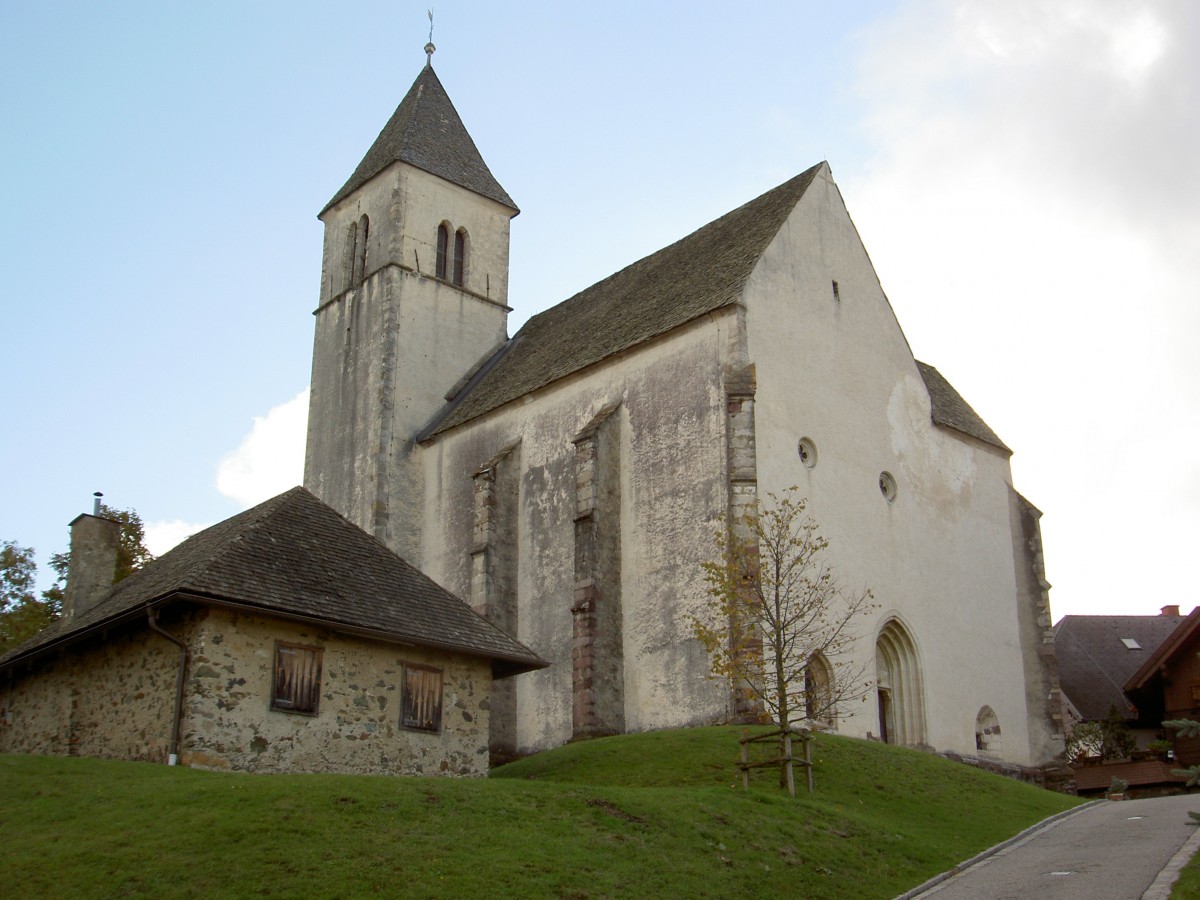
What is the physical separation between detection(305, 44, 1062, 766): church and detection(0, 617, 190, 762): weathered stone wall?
9807mm

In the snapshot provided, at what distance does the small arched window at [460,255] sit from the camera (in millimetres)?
41781

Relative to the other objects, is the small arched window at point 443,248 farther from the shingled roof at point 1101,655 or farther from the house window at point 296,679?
the shingled roof at point 1101,655

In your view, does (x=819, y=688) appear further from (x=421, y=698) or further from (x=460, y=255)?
(x=460, y=255)

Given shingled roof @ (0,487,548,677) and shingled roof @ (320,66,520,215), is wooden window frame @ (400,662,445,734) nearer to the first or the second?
shingled roof @ (0,487,548,677)

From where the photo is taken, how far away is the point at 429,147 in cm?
4256

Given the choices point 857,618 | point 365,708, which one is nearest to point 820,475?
point 857,618

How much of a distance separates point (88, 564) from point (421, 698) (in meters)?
7.71

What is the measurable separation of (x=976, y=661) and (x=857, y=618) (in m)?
5.13

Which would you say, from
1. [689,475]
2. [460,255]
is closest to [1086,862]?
[689,475]

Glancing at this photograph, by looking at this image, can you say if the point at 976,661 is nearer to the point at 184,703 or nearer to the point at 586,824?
the point at 586,824

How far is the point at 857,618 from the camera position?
93.6 feet

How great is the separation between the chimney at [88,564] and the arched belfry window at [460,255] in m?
18.6

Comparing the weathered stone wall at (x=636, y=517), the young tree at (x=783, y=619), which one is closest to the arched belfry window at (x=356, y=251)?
the weathered stone wall at (x=636, y=517)

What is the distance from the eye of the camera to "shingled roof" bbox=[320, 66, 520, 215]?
41844 mm
